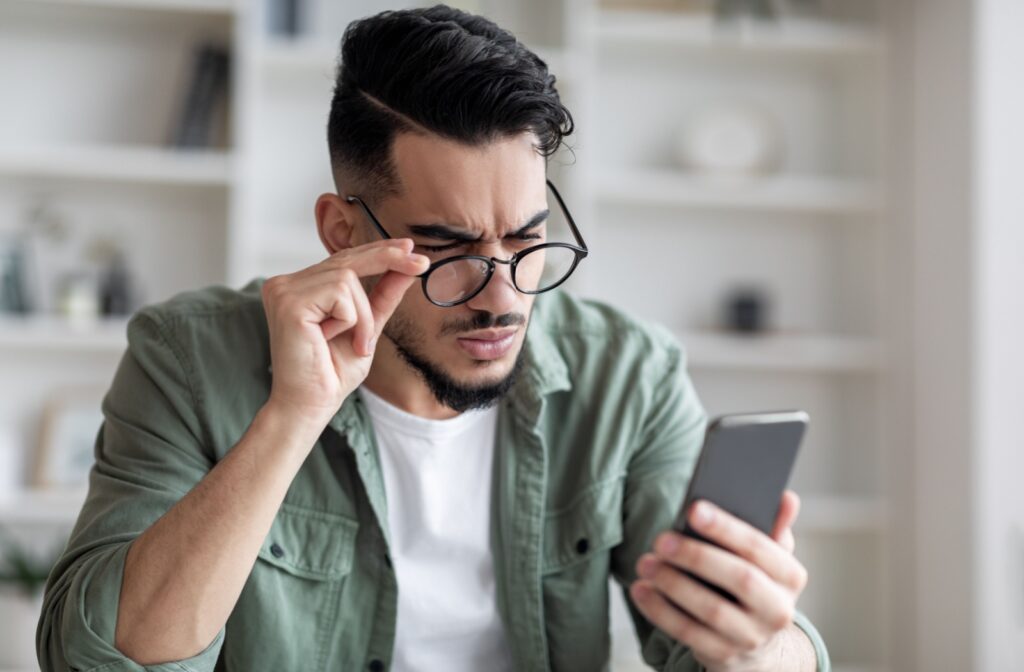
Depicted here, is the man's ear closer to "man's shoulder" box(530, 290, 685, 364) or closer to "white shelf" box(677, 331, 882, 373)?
"man's shoulder" box(530, 290, 685, 364)

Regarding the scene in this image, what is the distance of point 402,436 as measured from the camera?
1469mm

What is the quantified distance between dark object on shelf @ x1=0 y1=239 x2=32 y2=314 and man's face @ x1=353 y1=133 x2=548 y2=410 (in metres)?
1.77

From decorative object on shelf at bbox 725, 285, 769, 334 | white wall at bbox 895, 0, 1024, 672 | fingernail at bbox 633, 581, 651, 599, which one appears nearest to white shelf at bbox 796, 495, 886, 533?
white wall at bbox 895, 0, 1024, 672

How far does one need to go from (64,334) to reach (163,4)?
2.75 feet

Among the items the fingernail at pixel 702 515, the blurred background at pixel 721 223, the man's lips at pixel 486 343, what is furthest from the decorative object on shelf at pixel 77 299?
the fingernail at pixel 702 515

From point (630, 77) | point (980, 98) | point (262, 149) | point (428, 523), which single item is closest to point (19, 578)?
point (262, 149)

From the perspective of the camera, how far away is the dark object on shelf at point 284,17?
2.87 meters

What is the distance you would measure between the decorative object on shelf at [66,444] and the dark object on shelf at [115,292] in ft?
0.82

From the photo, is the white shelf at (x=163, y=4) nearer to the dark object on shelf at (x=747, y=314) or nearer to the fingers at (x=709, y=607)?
the dark object on shelf at (x=747, y=314)

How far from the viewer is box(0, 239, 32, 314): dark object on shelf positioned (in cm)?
280

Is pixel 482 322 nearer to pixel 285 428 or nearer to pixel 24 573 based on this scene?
pixel 285 428

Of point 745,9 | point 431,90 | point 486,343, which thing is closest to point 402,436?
point 486,343

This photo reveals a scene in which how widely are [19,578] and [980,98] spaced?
97.1 inches

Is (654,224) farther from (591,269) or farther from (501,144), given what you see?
(501,144)
